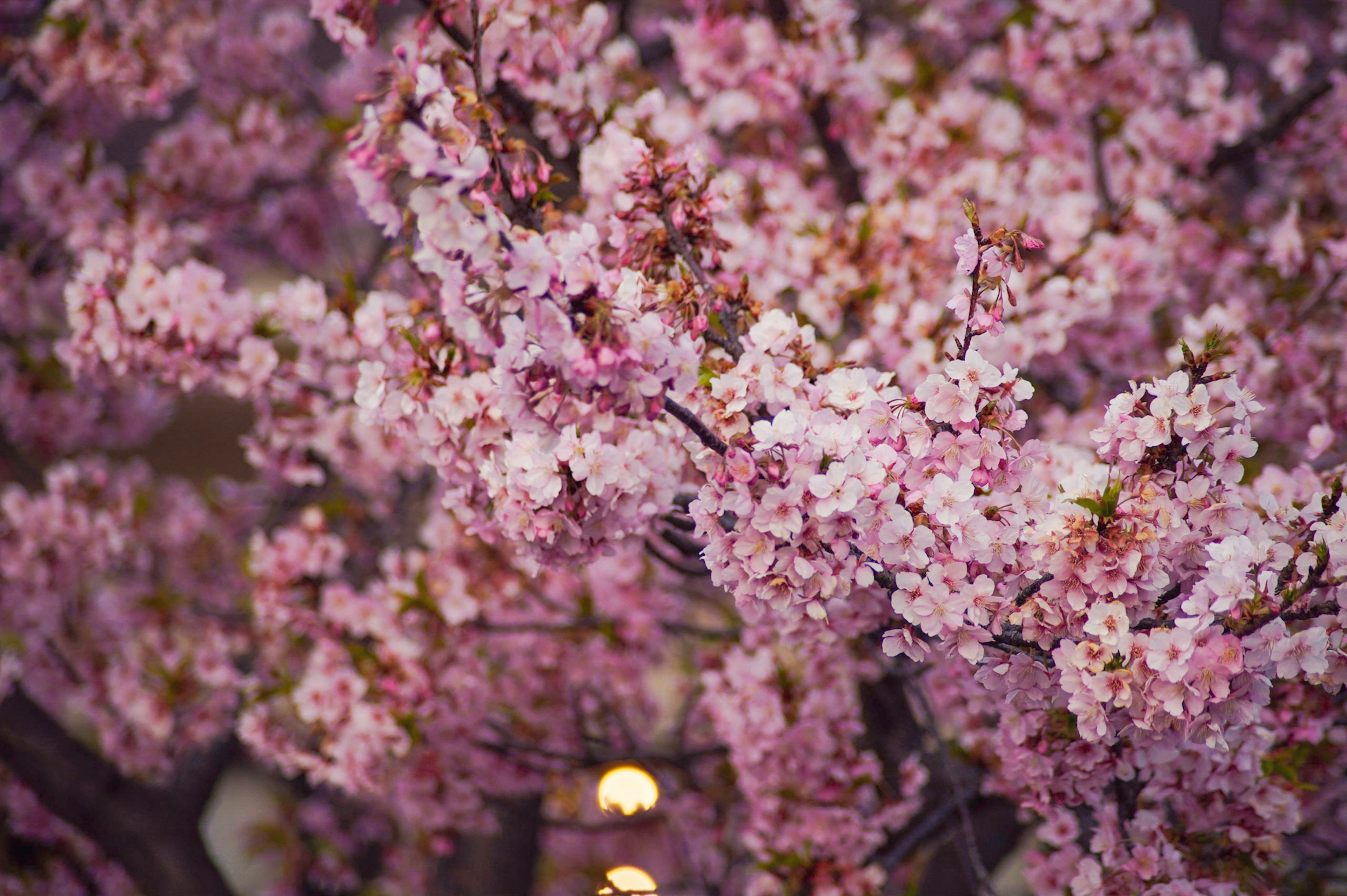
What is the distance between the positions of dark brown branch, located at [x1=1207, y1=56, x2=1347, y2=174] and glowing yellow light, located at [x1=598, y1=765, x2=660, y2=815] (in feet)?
11.0

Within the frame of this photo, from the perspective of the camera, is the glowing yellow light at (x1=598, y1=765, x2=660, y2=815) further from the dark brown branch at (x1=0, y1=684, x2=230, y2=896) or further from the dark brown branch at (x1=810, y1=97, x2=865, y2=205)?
the dark brown branch at (x1=810, y1=97, x2=865, y2=205)

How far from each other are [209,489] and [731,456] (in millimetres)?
4160

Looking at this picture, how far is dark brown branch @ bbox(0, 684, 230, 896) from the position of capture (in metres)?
3.29

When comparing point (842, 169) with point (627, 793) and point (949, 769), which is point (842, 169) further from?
point (627, 793)

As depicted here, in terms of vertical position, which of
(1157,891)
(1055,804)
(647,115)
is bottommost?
(1157,891)

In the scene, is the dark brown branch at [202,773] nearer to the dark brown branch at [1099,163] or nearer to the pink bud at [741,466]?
the pink bud at [741,466]

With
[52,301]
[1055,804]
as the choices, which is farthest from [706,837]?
[52,301]

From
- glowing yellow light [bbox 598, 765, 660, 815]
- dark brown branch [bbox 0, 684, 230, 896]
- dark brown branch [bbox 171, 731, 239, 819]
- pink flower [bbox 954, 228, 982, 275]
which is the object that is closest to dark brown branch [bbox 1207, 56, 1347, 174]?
pink flower [bbox 954, 228, 982, 275]

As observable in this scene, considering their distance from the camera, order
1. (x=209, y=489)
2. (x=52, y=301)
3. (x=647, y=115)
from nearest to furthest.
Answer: (x=647, y=115)
(x=52, y=301)
(x=209, y=489)

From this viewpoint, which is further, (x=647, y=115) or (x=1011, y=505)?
(x=647, y=115)

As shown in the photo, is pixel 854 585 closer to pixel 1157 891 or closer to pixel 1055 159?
pixel 1157 891

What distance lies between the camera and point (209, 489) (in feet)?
15.8

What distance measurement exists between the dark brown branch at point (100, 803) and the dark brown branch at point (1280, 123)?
196 inches

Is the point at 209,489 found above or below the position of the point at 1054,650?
above
